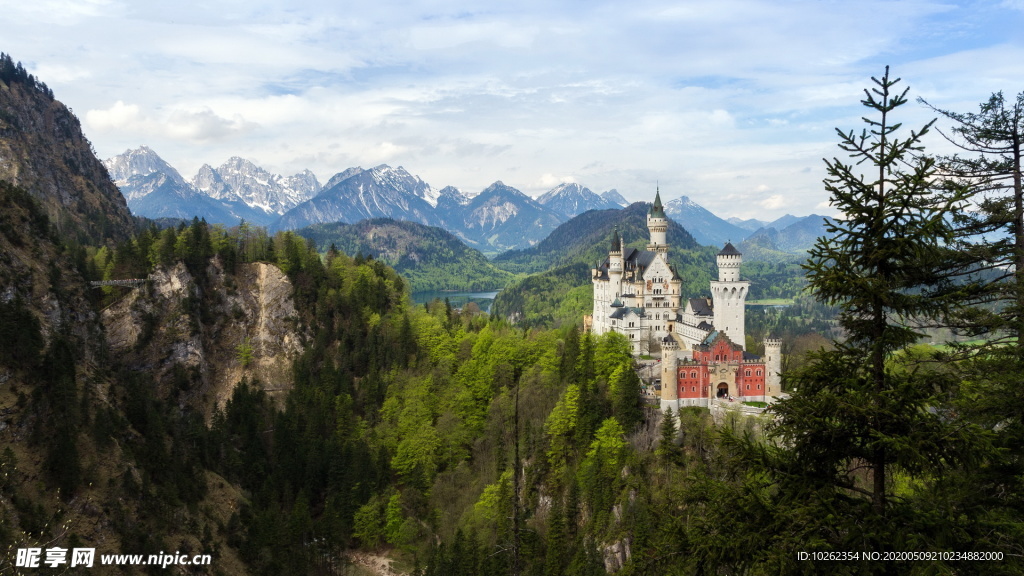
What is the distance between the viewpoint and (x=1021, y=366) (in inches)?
640

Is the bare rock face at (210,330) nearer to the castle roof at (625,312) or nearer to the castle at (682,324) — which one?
the castle at (682,324)

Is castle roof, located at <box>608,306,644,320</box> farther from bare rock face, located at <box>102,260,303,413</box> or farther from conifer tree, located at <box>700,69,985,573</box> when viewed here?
conifer tree, located at <box>700,69,985,573</box>

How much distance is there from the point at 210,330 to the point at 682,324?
2977 inches

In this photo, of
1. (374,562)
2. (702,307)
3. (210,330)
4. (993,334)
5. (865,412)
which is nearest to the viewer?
(865,412)

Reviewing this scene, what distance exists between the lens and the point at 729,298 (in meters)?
71.2

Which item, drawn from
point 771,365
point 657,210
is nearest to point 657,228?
point 657,210

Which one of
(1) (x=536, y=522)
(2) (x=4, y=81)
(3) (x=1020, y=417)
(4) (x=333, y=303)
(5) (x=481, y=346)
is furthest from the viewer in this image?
(2) (x=4, y=81)

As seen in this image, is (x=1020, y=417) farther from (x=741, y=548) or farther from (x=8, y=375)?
(x=8, y=375)

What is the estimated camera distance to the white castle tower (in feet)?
234

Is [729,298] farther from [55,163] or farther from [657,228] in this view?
[55,163]

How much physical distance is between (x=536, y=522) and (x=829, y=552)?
186 feet

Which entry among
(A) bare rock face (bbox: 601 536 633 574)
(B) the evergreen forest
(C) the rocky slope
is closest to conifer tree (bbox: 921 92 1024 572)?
(B) the evergreen forest

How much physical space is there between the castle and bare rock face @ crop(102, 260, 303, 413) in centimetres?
5231

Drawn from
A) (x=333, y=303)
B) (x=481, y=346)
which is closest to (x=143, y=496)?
(x=481, y=346)
